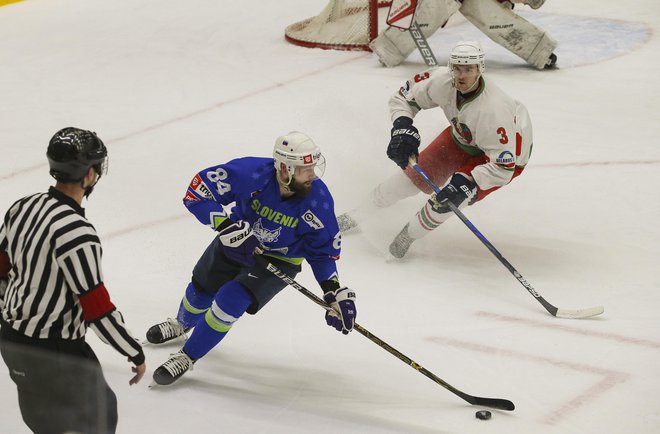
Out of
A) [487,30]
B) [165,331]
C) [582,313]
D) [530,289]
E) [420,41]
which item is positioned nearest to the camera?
[165,331]

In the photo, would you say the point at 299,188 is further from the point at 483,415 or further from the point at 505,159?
the point at 505,159

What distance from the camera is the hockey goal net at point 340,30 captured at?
27.5 ft

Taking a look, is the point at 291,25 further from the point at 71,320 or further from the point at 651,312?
the point at 71,320

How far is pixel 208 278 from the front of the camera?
3.71m

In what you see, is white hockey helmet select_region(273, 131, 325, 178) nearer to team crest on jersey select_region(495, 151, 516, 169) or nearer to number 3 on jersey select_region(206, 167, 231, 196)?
number 3 on jersey select_region(206, 167, 231, 196)

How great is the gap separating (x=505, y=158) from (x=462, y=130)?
0.96 ft

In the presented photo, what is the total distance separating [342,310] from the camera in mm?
3449

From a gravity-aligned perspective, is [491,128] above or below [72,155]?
below

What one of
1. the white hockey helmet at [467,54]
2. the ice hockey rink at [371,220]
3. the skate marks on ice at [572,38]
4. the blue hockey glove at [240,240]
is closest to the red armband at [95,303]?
the ice hockey rink at [371,220]

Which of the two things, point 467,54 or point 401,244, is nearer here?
point 467,54

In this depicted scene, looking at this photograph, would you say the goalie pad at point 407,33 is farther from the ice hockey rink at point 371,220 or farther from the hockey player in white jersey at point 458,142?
the hockey player in white jersey at point 458,142

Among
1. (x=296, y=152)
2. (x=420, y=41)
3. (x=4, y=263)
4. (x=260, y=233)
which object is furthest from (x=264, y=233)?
(x=420, y=41)

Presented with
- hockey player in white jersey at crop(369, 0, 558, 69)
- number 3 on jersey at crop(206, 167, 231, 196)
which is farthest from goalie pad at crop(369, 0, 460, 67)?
number 3 on jersey at crop(206, 167, 231, 196)

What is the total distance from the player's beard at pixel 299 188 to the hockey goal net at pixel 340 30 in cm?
497
